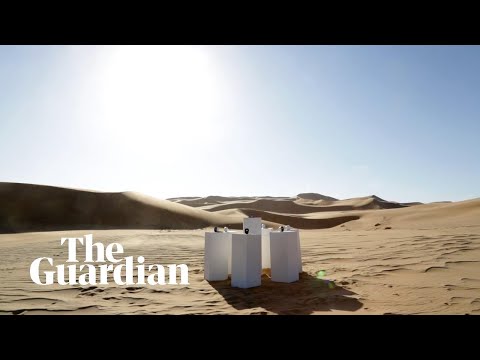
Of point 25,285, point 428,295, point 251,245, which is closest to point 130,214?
point 25,285

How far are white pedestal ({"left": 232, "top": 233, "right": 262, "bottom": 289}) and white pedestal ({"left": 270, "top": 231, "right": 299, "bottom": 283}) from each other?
46 centimetres

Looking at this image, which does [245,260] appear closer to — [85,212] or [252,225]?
[252,225]

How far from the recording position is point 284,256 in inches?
257

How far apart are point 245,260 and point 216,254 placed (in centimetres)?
88

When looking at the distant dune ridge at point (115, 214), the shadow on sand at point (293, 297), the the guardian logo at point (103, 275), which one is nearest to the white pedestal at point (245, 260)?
the shadow on sand at point (293, 297)

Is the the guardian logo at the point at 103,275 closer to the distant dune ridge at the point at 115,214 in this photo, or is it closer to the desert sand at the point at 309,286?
the desert sand at the point at 309,286

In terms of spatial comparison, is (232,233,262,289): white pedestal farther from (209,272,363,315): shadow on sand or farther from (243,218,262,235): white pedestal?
(243,218,262,235): white pedestal

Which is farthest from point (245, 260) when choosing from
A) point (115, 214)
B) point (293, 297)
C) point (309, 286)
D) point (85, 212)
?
point (85, 212)
